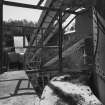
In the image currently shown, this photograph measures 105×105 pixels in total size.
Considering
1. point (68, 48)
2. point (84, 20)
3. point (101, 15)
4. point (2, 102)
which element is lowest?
point (2, 102)

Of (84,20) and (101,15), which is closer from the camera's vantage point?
(101,15)

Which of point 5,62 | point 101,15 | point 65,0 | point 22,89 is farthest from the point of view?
point 5,62

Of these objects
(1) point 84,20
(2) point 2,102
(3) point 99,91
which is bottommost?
(3) point 99,91

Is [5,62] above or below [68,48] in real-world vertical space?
below

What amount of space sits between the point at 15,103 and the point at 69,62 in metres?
3.71

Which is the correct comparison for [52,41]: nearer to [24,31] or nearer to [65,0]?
[24,31]

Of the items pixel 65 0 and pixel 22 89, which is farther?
pixel 65 0

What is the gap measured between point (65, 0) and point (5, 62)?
2.89m

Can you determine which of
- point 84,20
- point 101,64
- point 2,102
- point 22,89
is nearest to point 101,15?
point 101,64

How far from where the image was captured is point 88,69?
3.91m

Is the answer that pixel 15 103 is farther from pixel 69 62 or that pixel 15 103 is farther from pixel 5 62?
pixel 69 62

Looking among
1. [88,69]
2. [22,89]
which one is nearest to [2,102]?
[22,89]

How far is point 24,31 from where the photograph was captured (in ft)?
18.1

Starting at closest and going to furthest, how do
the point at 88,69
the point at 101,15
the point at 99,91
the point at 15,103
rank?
the point at 15,103 → the point at 101,15 → the point at 99,91 → the point at 88,69
